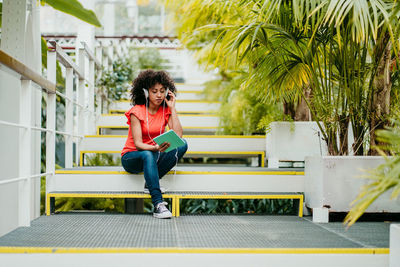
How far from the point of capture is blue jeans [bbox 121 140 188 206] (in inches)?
99.6

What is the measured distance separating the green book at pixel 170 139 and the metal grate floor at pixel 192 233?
1.57ft

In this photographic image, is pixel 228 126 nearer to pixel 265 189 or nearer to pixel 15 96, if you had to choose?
pixel 265 189

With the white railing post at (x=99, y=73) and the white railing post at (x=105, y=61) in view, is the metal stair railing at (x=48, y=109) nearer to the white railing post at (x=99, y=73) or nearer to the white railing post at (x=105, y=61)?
the white railing post at (x=99, y=73)

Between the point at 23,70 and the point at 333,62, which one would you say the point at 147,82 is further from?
the point at 333,62

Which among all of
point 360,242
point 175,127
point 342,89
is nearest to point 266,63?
point 342,89

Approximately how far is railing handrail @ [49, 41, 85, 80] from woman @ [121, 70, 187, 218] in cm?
61

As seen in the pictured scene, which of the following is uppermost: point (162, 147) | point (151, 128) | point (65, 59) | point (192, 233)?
point (65, 59)

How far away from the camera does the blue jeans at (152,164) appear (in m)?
2.53

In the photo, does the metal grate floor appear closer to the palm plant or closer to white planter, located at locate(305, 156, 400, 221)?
white planter, located at locate(305, 156, 400, 221)

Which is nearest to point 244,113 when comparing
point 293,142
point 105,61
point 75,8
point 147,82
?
point 293,142

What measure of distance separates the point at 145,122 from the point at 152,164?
1.16 feet

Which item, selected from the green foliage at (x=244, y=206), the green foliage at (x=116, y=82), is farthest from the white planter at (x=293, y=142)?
the green foliage at (x=116, y=82)

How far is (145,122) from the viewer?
2764mm

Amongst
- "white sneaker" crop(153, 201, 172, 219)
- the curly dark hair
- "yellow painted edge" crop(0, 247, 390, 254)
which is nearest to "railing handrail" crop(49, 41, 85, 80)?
the curly dark hair
